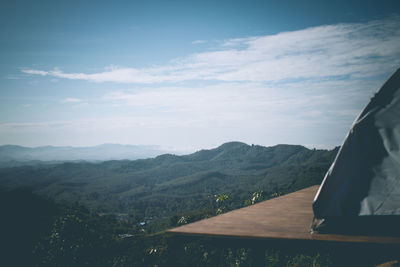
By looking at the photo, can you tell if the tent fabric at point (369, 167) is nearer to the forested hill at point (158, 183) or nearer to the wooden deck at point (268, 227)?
the wooden deck at point (268, 227)

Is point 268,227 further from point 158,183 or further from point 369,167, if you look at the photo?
point 158,183

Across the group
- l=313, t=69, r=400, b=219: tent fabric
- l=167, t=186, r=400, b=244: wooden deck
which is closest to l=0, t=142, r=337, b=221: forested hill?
l=167, t=186, r=400, b=244: wooden deck

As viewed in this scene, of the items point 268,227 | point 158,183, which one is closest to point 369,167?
point 268,227

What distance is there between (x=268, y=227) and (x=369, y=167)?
94 cm

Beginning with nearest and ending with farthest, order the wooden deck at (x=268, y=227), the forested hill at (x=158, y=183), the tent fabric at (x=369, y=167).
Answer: the wooden deck at (x=268, y=227) → the tent fabric at (x=369, y=167) → the forested hill at (x=158, y=183)

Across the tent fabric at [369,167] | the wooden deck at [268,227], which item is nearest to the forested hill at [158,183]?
the wooden deck at [268,227]

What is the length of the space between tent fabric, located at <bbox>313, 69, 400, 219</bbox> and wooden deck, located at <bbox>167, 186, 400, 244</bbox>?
0.21m

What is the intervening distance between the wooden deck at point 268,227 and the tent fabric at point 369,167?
0.21 metres

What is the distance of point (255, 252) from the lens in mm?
2592

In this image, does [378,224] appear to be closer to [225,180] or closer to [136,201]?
[136,201]

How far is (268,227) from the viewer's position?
7.36 ft

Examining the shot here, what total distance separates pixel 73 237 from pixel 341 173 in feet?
65.2

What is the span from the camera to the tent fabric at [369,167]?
196cm

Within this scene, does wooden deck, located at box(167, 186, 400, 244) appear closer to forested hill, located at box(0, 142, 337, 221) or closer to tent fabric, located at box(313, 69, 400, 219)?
tent fabric, located at box(313, 69, 400, 219)
